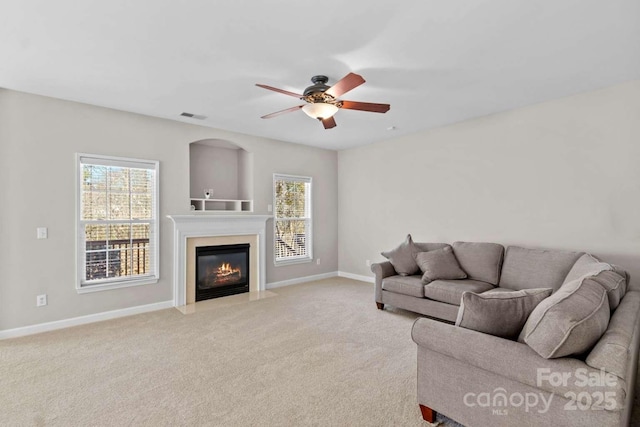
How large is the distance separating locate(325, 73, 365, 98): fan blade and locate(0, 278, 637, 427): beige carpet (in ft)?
7.82

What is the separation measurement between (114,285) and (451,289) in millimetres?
4183

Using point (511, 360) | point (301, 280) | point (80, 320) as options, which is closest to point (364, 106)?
point (511, 360)

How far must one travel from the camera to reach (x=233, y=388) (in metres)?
2.44

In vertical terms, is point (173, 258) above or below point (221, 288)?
above

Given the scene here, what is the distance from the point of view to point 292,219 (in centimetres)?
612

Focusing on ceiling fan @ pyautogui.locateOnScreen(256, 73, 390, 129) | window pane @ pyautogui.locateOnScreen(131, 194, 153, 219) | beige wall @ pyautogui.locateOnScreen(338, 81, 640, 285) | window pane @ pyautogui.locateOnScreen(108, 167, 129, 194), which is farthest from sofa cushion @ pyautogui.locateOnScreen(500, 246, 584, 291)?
window pane @ pyautogui.locateOnScreen(108, 167, 129, 194)

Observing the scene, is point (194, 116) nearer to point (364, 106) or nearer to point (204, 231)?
point (204, 231)

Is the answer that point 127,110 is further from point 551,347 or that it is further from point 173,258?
point 551,347

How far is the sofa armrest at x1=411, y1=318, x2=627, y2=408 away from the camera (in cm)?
141

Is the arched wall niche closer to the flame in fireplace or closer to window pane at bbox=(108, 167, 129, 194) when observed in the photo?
window pane at bbox=(108, 167, 129, 194)

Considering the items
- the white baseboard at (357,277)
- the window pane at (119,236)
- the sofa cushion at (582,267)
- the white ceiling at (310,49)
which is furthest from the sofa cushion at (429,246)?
the window pane at (119,236)

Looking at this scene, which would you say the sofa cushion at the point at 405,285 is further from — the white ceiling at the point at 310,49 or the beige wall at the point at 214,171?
the beige wall at the point at 214,171

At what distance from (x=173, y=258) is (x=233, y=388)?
2.71 m

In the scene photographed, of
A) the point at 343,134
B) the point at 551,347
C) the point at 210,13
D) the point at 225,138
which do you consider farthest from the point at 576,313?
the point at 225,138
